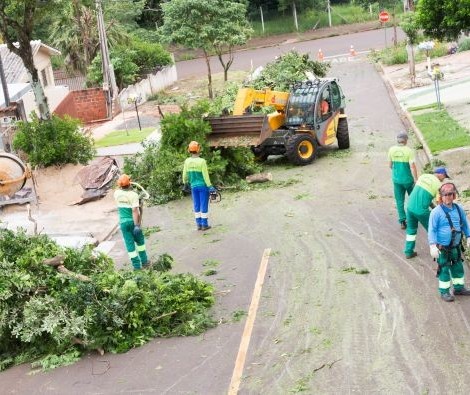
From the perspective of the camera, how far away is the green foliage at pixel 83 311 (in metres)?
9.68

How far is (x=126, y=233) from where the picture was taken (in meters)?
12.5

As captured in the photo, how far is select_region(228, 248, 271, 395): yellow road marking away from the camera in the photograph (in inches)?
Result: 332

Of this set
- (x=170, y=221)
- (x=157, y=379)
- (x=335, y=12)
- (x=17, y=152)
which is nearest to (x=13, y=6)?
(x=17, y=152)

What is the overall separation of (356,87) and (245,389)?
25.7m

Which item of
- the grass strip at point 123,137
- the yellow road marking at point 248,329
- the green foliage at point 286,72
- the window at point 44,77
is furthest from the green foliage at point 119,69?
the yellow road marking at point 248,329

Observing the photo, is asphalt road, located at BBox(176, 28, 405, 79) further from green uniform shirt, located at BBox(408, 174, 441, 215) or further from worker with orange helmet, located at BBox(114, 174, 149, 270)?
green uniform shirt, located at BBox(408, 174, 441, 215)

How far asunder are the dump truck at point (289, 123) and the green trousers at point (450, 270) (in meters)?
9.05

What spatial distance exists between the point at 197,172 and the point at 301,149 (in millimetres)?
5307

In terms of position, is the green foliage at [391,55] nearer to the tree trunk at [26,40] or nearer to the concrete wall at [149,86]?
the concrete wall at [149,86]

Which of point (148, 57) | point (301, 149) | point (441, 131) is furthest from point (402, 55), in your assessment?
point (301, 149)

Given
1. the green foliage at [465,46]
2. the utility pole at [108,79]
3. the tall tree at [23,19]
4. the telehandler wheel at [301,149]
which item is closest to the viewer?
the telehandler wheel at [301,149]

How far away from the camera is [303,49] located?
47938 mm

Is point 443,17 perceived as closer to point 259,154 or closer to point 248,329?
point 259,154

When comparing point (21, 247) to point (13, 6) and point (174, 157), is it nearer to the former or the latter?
point (174, 157)
